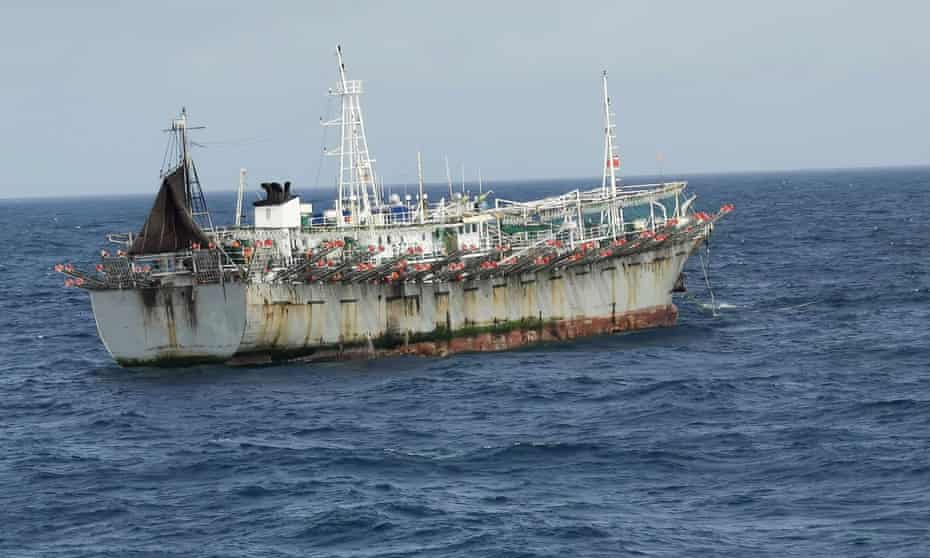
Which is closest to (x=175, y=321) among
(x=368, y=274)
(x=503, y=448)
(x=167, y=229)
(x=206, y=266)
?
(x=206, y=266)

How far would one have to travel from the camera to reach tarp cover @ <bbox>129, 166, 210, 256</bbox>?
65.9 metres

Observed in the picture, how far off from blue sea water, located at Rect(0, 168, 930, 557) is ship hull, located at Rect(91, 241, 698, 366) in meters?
1.31

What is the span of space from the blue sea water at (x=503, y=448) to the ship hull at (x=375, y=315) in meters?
1.31

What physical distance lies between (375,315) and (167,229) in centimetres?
1160

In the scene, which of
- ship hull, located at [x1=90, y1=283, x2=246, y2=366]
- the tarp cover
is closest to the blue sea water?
ship hull, located at [x1=90, y1=283, x2=246, y2=366]

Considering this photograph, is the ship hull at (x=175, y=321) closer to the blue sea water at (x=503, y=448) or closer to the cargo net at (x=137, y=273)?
the cargo net at (x=137, y=273)

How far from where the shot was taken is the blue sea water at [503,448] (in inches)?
1599

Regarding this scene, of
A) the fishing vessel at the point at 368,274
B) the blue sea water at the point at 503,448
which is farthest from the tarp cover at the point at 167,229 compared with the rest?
the blue sea water at the point at 503,448

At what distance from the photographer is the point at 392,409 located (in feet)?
190

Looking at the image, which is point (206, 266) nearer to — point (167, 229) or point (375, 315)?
point (167, 229)

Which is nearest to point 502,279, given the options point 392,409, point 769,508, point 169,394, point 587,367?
point 587,367

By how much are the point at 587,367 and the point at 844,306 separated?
83.8ft

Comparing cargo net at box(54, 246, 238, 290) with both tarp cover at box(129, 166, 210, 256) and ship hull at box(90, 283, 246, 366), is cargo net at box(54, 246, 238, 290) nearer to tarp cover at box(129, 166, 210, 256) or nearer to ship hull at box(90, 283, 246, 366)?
ship hull at box(90, 283, 246, 366)

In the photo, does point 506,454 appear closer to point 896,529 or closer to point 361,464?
point 361,464
